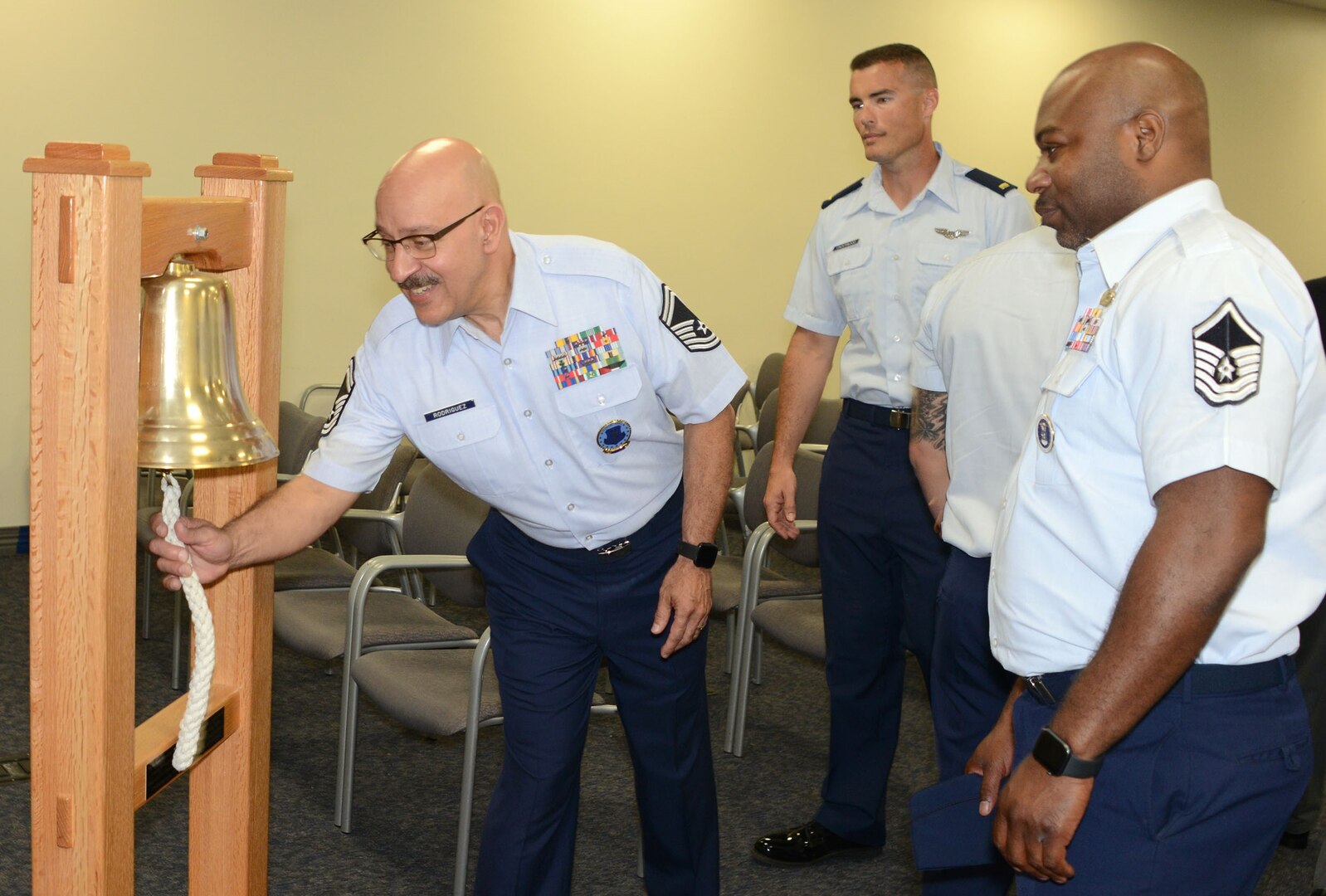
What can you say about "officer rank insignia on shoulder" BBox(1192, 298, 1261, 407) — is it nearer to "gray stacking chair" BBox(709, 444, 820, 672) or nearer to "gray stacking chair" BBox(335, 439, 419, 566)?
"gray stacking chair" BBox(709, 444, 820, 672)

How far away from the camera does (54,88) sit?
527 centimetres

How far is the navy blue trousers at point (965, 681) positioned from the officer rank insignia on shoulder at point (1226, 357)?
1.04 meters

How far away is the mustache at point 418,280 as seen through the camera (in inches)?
78.1

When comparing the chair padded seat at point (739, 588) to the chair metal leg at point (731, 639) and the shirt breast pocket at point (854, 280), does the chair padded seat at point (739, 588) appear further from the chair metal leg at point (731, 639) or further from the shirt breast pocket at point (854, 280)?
the shirt breast pocket at point (854, 280)

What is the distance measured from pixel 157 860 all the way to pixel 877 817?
1.70m

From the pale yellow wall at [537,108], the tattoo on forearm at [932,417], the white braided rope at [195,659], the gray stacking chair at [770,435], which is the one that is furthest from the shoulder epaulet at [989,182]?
the pale yellow wall at [537,108]

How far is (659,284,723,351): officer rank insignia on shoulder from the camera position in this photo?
7.49 ft

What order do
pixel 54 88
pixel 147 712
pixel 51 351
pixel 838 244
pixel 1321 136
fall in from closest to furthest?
1. pixel 51 351
2. pixel 838 244
3. pixel 147 712
4. pixel 54 88
5. pixel 1321 136

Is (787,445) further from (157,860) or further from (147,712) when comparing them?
(147,712)

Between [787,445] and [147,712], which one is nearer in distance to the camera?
[787,445]

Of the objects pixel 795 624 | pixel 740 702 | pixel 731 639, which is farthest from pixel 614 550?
pixel 731 639

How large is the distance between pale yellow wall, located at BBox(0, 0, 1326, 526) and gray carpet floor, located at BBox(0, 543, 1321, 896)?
222 cm

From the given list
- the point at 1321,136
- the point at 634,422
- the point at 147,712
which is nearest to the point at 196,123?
the point at 147,712

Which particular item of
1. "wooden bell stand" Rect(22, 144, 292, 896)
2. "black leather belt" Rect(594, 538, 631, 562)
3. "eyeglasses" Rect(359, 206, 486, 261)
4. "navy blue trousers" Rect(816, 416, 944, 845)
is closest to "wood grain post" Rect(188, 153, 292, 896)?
"wooden bell stand" Rect(22, 144, 292, 896)
